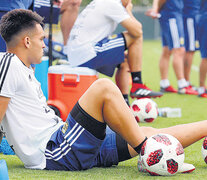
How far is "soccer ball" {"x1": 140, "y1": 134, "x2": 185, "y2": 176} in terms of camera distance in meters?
3.20

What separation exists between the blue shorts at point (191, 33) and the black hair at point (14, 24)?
531cm

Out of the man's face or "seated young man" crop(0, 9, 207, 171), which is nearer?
"seated young man" crop(0, 9, 207, 171)

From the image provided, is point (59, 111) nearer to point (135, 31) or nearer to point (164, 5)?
point (135, 31)

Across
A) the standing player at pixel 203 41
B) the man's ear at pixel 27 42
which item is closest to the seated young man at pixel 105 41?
the standing player at pixel 203 41

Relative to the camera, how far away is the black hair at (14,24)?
3.31m

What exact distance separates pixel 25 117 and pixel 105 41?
2.58 meters

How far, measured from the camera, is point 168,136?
10.9 ft

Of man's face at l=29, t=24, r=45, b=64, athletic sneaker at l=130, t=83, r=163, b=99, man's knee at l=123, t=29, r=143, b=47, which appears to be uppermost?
man's face at l=29, t=24, r=45, b=64

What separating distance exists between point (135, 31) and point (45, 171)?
281cm

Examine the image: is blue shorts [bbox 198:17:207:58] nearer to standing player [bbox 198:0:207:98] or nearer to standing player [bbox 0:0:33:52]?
standing player [bbox 198:0:207:98]

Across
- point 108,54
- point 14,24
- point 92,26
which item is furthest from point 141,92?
point 14,24

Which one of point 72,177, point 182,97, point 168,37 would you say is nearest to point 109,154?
point 72,177

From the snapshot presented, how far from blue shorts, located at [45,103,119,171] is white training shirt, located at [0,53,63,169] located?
58mm

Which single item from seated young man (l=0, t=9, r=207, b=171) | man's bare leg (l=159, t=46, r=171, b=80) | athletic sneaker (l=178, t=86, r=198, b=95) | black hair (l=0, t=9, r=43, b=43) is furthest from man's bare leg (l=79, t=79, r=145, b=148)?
man's bare leg (l=159, t=46, r=171, b=80)
